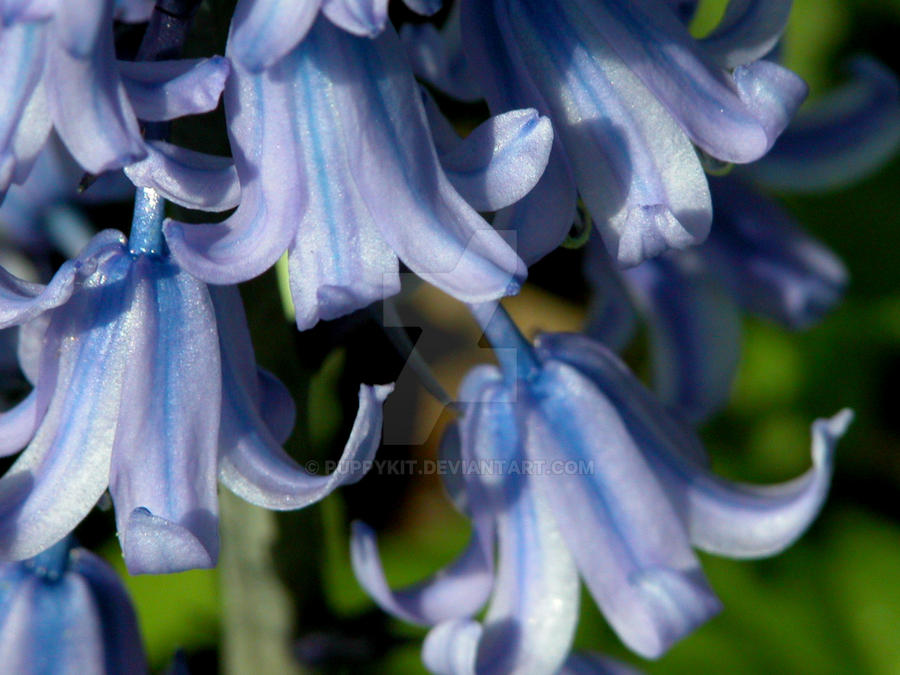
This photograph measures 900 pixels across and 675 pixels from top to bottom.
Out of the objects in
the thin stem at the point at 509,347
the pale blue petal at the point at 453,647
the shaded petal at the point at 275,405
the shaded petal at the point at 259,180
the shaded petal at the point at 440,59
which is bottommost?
the pale blue petal at the point at 453,647

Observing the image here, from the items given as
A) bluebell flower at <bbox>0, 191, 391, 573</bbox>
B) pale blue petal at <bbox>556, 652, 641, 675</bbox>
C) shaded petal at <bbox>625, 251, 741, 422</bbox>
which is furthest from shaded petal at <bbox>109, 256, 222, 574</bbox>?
shaded petal at <bbox>625, 251, 741, 422</bbox>

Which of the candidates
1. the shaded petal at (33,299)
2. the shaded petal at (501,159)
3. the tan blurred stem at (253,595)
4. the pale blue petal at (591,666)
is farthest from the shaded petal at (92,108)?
the pale blue petal at (591,666)

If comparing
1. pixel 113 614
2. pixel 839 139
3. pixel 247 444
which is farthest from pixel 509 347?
pixel 839 139

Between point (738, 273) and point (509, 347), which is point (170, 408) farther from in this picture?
point (738, 273)

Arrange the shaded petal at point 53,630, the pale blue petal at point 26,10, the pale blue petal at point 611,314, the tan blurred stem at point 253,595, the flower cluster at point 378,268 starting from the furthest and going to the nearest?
the pale blue petal at point 611,314, the tan blurred stem at point 253,595, the shaded petal at point 53,630, the flower cluster at point 378,268, the pale blue petal at point 26,10

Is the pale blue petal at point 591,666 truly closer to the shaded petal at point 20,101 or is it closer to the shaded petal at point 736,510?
the shaded petal at point 736,510

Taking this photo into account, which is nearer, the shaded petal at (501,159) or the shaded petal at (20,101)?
the shaded petal at (20,101)

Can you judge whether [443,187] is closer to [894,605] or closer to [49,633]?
[49,633]
